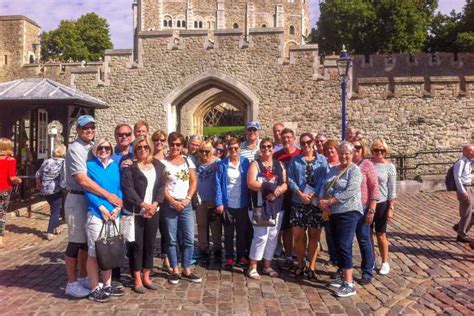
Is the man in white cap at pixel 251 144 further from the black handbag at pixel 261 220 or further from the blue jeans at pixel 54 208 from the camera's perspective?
the blue jeans at pixel 54 208

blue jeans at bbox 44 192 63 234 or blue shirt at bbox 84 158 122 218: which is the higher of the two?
blue shirt at bbox 84 158 122 218

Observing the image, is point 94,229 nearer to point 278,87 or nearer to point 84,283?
point 84,283

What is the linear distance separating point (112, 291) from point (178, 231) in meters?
1.07

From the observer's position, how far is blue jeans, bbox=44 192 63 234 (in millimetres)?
7414

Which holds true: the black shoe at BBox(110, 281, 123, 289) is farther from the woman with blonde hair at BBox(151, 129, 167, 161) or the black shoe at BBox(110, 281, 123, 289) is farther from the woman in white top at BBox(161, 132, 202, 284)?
the woman with blonde hair at BBox(151, 129, 167, 161)

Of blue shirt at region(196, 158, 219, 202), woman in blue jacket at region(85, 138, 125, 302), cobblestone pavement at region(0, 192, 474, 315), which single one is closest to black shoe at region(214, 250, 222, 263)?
cobblestone pavement at region(0, 192, 474, 315)

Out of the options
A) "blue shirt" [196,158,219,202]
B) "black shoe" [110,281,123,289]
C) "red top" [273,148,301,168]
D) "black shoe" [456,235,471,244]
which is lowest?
"black shoe" [110,281,123,289]

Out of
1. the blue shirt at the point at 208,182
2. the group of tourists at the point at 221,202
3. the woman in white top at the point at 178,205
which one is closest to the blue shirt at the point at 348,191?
the group of tourists at the point at 221,202

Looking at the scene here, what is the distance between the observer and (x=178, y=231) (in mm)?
5375

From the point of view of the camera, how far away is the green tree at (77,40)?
43.0m

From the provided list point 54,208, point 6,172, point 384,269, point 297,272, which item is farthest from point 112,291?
point 54,208

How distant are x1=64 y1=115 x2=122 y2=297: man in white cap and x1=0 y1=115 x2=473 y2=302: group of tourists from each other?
0.01 m

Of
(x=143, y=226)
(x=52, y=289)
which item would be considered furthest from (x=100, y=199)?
(x=52, y=289)

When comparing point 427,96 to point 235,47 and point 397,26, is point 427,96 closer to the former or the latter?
point 235,47
